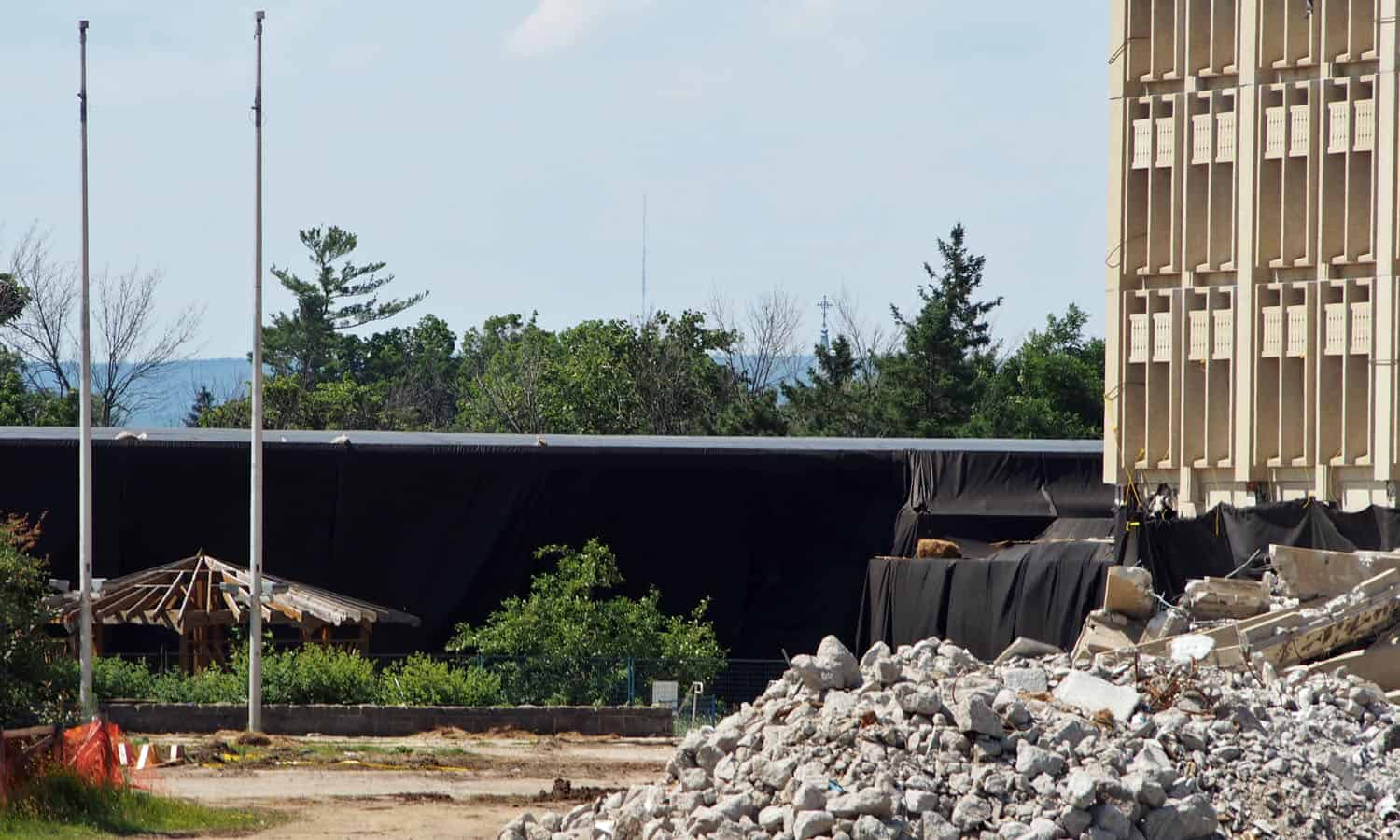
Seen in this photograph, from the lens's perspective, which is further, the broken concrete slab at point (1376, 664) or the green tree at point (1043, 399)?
the green tree at point (1043, 399)

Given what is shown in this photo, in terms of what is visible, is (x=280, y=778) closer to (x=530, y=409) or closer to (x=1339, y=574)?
(x=1339, y=574)

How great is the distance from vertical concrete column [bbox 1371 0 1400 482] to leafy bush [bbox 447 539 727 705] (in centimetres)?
1010

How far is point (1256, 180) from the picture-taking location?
1160 inches

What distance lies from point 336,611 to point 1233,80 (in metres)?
15.5

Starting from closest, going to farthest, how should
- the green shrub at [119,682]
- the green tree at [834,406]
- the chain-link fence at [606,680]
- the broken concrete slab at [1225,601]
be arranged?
the broken concrete slab at [1225,601]
the green shrub at [119,682]
the chain-link fence at [606,680]
the green tree at [834,406]

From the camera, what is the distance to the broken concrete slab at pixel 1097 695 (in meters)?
17.0

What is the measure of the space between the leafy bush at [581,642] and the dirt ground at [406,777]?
151 centimetres

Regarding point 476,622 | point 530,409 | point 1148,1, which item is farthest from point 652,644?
point 530,409

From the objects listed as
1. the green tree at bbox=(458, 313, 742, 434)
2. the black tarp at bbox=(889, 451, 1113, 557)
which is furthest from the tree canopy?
the black tarp at bbox=(889, 451, 1113, 557)

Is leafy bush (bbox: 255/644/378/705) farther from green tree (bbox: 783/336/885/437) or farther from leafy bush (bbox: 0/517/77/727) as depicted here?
green tree (bbox: 783/336/885/437)

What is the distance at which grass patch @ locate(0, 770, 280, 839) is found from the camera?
57.1ft

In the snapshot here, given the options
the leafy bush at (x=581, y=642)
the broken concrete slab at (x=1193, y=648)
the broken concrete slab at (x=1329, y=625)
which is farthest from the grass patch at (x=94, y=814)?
the broken concrete slab at (x=1329, y=625)

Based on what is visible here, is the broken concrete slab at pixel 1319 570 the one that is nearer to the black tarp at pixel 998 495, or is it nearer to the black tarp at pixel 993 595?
the black tarp at pixel 993 595

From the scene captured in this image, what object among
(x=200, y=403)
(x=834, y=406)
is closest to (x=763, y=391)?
(x=834, y=406)
